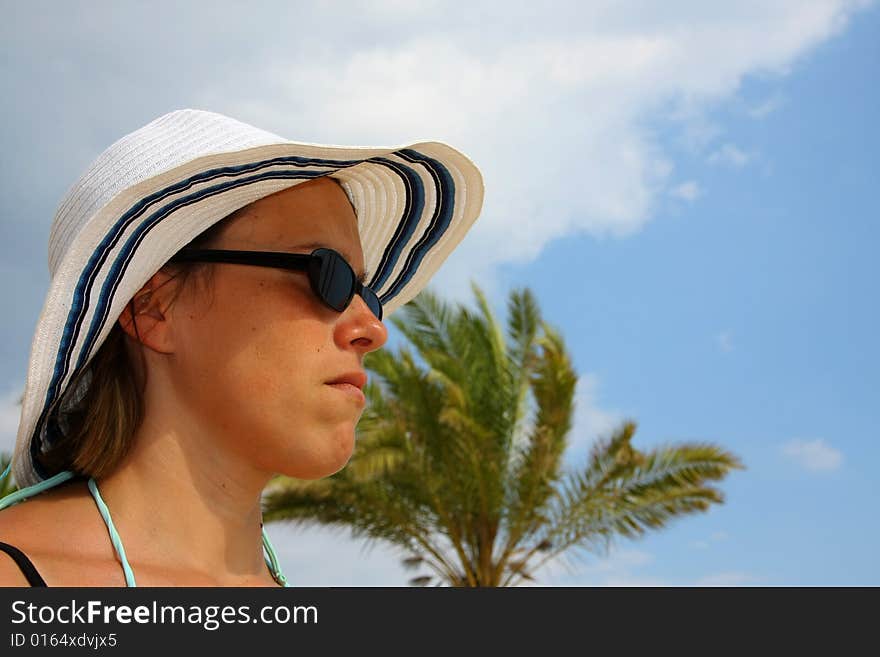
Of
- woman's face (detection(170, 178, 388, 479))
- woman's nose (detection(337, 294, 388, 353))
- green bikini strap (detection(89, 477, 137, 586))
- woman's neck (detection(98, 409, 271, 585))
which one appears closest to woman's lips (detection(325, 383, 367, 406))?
woman's face (detection(170, 178, 388, 479))

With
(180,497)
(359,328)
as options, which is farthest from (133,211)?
(180,497)

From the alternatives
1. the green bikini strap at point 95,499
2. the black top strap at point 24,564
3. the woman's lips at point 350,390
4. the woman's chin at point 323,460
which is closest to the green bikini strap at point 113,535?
the green bikini strap at point 95,499

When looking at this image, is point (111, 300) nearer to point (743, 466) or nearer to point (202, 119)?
point (202, 119)

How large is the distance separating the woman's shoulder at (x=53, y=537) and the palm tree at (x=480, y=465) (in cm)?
1104

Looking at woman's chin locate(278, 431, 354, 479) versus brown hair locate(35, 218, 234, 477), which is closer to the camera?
woman's chin locate(278, 431, 354, 479)

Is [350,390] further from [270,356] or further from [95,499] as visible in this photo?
[95,499]

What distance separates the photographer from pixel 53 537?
2.35m

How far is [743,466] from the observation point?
1553 cm

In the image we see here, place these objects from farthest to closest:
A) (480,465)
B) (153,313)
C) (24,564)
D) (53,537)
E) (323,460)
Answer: (480,465) → (153,313) → (323,460) → (53,537) → (24,564)

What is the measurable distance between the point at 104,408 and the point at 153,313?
11.2 inches

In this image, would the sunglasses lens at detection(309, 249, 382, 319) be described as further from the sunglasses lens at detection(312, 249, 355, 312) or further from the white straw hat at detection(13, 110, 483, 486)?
the white straw hat at detection(13, 110, 483, 486)

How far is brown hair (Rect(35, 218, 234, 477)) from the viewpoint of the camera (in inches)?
102

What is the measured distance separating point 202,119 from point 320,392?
0.86 m
